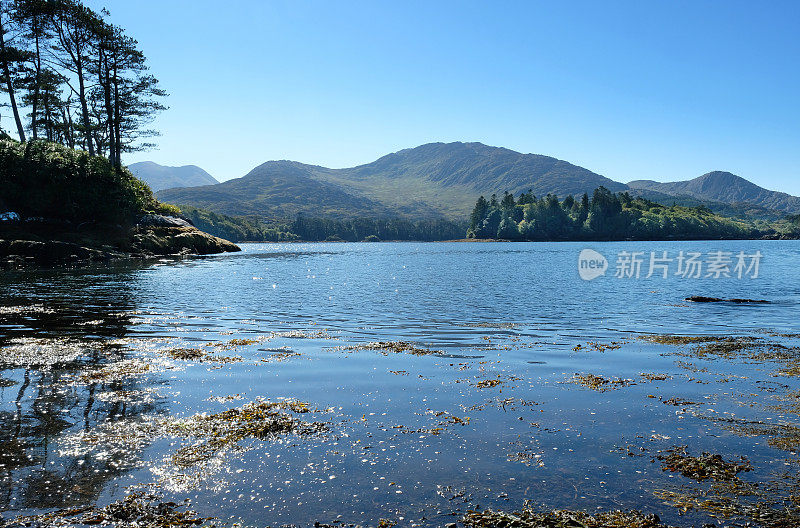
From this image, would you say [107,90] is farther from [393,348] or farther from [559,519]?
[559,519]

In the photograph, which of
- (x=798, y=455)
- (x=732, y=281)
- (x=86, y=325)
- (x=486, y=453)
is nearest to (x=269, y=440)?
(x=486, y=453)

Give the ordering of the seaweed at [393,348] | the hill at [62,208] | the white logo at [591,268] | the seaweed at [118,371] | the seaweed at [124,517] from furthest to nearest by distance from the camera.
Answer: the white logo at [591,268], the hill at [62,208], the seaweed at [393,348], the seaweed at [118,371], the seaweed at [124,517]

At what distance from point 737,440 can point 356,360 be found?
11.4 m

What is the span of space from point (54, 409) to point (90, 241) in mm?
67709

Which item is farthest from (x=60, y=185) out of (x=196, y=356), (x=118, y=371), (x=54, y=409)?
(x=54, y=409)

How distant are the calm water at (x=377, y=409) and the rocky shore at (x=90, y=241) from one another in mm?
35139

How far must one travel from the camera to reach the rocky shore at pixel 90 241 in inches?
2207

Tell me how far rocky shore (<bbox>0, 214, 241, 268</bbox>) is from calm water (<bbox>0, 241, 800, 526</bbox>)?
1383 inches

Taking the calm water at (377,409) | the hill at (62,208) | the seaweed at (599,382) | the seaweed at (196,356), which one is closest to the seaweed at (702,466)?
the calm water at (377,409)

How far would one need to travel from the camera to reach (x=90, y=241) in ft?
225

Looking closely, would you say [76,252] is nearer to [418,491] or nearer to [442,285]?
[442,285]

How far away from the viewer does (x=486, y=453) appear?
9297 mm

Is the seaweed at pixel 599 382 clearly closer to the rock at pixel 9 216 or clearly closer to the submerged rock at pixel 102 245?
the submerged rock at pixel 102 245

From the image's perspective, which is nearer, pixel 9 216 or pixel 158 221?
pixel 9 216
